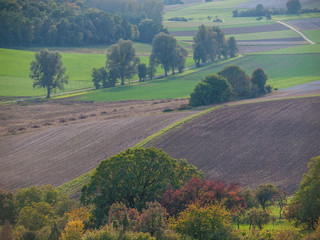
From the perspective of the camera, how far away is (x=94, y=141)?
205ft

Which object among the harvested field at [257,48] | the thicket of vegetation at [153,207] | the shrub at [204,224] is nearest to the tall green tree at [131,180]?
the thicket of vegetation at [153,207]

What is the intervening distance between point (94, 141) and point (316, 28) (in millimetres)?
139096

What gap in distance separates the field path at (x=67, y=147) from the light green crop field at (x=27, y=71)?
1603 inches

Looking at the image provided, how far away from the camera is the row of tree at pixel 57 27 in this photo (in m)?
149

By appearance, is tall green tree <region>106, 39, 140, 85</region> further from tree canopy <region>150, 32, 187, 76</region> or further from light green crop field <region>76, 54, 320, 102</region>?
tree canopy <region>150, 32, 187, 76</region>

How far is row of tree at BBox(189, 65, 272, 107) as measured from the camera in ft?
269

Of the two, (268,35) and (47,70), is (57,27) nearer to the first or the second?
(47,70)

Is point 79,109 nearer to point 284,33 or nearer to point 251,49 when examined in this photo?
point 251,49

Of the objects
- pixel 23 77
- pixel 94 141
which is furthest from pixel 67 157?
pixel 23 77

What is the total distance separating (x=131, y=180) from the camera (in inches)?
1436

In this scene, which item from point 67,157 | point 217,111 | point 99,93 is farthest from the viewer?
point 99,93

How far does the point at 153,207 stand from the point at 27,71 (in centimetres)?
10351

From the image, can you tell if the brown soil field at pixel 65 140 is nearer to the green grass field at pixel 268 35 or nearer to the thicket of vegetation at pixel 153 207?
the thicket of vegetation at pixel 153 207

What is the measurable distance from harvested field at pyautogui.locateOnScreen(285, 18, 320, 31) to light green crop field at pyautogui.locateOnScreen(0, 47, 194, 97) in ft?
186
